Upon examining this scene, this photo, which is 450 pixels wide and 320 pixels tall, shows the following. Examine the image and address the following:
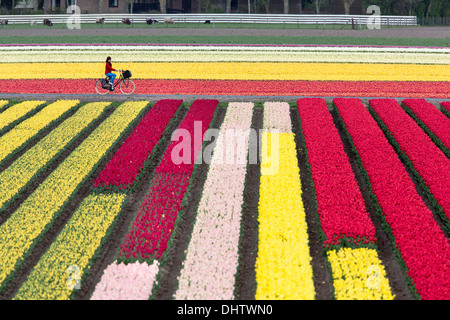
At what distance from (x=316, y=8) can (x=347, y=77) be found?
52692 millimetres

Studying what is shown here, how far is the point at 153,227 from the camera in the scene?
40.9 ft

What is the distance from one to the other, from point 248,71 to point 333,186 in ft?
64.1

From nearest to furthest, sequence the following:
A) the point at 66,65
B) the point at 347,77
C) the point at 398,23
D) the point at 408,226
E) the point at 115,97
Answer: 1. the point at 408,226
2. the point at 115,97
3. the point at 347,77
4. the point at 66,65
5. the point at 398,23

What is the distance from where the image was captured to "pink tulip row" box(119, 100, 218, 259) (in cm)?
1155

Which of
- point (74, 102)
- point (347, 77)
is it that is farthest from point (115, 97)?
point (347, 77)

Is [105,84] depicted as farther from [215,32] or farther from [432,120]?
[215,32]

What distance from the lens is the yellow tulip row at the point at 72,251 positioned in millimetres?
10141

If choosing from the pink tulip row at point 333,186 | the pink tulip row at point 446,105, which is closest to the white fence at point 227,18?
the pink tulip row at point 446,105

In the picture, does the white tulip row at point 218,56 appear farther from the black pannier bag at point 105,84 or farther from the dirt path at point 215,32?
the dirt path at point 215,32

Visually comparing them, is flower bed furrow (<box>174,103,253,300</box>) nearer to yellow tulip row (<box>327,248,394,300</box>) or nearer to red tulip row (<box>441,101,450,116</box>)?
yellow tulip row (<box>327,248,394,300</box>)

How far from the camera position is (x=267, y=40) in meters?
47.4

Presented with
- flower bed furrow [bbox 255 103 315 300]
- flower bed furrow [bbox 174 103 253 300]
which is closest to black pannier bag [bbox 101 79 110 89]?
flower bed furrow [bbox 174 103 253 300]

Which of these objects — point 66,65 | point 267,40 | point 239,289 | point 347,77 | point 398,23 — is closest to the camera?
point 239,289

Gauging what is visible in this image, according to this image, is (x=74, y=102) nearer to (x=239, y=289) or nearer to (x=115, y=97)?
(x=115, y=97)
